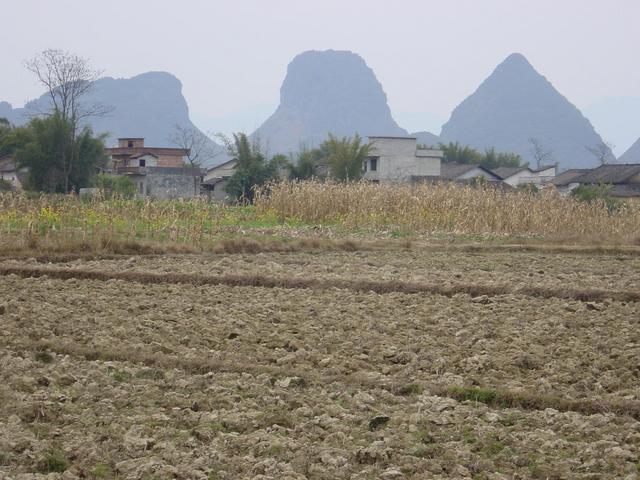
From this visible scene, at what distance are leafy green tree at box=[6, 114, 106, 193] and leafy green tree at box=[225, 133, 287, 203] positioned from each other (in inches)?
239

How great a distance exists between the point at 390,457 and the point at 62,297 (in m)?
5.95

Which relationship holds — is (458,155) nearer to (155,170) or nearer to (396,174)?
(396,174)

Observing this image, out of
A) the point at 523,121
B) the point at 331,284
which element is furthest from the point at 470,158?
the point at 523,121

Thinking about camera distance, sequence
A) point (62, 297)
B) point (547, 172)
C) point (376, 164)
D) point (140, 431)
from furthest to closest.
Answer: point (547, 172) → point (376, 164) → point (62, 297) → point (140, 431)

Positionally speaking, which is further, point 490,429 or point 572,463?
point 490,429

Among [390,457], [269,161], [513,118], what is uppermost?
[513,118]

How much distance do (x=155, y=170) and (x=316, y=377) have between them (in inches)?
1697

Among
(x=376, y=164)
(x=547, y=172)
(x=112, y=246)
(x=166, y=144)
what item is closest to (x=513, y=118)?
(x=166, y=144)

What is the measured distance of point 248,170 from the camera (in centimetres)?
4072

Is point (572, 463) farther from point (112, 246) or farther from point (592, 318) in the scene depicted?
point (112, 246)

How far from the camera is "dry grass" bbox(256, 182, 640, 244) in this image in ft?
66.5

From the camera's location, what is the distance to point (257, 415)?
5.50m

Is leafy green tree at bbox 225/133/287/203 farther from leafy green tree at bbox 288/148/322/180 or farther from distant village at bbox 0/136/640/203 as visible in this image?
distant village at bbox 0/136/640/203

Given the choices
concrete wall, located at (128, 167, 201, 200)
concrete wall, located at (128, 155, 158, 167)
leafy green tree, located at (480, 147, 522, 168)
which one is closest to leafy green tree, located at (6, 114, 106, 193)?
concrete wall, located at (128, 167, 201, 200)
